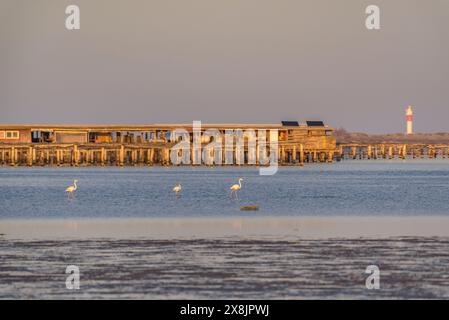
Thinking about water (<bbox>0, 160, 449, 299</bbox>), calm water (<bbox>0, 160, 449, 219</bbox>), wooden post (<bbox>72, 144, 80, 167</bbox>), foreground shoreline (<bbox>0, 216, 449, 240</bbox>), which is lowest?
wooden post (<bbox>72, 144, 80, 167</bbox>)

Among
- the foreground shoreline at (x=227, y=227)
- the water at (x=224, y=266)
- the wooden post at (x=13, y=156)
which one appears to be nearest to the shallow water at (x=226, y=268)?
the water at (x=224, y=266)

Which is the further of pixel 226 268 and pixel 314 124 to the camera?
pixel 314 124

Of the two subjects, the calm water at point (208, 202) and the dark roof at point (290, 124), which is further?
the dark roof at point (290, 124)

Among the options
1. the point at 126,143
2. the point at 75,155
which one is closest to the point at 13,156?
the point at 75,155

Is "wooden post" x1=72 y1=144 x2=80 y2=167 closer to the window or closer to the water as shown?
the window

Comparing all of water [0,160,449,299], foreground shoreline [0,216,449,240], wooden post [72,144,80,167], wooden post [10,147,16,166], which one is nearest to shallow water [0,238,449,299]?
water [0,160,449,299]

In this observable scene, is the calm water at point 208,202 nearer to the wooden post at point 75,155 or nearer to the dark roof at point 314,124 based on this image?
the wooden post at point 75,155

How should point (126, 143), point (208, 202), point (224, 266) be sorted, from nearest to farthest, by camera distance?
point (224, 266), point (208, 202), point (126, 143)

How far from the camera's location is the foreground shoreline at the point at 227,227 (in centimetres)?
3381

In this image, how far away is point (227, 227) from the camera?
37.1 m

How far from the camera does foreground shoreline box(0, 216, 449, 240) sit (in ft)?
111

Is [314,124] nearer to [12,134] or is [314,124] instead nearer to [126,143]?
[126,143]

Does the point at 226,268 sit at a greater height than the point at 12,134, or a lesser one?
greater

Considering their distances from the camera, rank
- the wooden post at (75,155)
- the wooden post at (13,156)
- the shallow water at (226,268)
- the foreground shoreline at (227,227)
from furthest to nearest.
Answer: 1. the wooden post at (75,155)
2. the wooden post at (13,156)
3. the foreground shoreline at (227,227)
4. the shallow water at (226,268)
